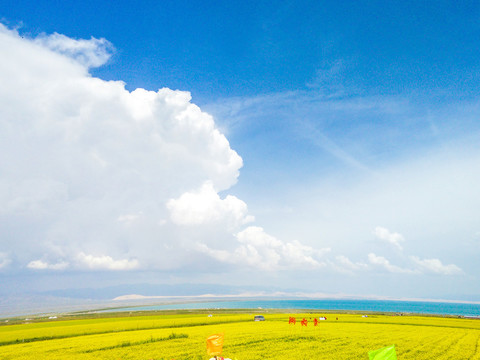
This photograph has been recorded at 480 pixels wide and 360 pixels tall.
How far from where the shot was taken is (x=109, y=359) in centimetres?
2864

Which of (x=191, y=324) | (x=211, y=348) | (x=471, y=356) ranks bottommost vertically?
(x=191, y=324)

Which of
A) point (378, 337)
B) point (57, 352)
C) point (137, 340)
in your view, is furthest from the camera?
point (378, 337)

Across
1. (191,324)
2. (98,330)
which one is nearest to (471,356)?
(191,324)

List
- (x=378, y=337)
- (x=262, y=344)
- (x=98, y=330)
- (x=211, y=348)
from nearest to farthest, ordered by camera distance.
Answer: (x=211, y=348), (x=262, y=344), (x=378, y=337), (x=98, y=330)

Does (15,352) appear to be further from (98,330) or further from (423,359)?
(423,359)

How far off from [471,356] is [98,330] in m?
58.1

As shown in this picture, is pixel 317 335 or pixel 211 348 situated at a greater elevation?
pixel 211 348

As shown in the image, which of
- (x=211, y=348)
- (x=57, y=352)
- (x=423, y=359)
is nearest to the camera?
(x=211, y=348)

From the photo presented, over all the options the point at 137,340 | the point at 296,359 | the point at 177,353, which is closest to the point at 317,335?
the point at 296,359

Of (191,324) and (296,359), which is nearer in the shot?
(296,359)

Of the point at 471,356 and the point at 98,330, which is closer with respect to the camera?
the point at 471,356

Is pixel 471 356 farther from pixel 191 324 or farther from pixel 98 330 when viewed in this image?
pixel 98 330

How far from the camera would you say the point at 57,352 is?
3312 centimetres

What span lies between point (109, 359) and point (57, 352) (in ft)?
29.2
